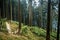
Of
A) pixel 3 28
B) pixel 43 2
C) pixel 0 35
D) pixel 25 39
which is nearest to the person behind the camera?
pixel 0 35

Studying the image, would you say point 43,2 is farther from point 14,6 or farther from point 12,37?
point 12,37

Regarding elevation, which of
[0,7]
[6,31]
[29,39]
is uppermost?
[0,7]

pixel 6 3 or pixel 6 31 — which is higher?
pixel 6 3

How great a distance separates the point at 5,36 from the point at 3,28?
257cm

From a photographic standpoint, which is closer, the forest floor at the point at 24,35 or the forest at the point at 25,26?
the forest at the point at 25,26

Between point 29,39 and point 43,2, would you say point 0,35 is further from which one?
point 43,2

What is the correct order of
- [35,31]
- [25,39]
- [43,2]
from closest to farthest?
[25,39] < [35,31] < [43,2]

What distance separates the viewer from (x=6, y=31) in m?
16.1

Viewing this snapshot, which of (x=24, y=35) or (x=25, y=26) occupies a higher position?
(x=25, y=26)

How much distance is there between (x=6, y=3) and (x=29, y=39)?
14472 millimetres

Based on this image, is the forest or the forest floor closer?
the forest

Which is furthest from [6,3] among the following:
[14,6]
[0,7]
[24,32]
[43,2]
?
[24,32]

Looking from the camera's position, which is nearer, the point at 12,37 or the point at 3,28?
the point at 12,37

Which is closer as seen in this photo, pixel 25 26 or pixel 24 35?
pixel 24 35
